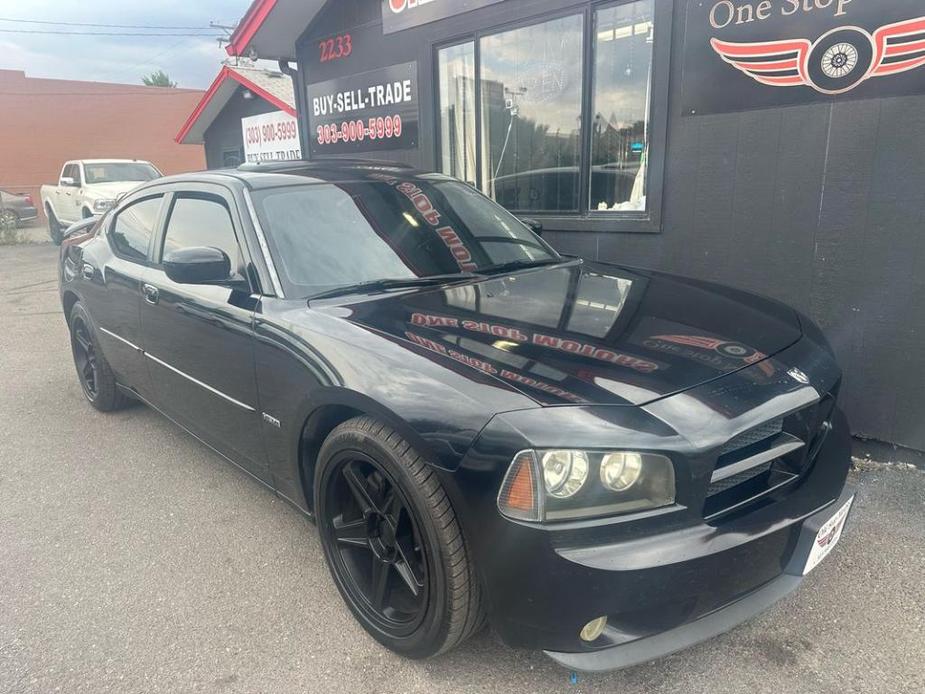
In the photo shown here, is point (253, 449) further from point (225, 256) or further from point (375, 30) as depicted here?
point (375, 30)

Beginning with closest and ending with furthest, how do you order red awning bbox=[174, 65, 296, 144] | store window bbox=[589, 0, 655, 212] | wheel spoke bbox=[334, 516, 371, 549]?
wheel spoke bbox=[334, 516, 371, 549] < store window bbox=[589, 0, 655, 212] < red awning bbox=[174, 65, 296, 144]

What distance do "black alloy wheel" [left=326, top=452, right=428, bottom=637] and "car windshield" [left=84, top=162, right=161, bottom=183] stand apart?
15.7 metres

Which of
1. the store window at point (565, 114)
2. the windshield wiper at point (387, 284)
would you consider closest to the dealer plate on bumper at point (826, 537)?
the windshield wiper at point (387, 284)

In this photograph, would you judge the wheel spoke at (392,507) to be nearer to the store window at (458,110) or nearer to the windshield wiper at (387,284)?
the windshield wiper at (387,284)

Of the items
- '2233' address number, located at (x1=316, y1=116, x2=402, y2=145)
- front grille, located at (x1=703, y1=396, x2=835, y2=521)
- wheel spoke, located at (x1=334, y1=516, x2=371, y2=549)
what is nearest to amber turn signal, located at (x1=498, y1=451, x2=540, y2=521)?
front grille, located at (x1=703, y1=396, x2=835, y2=521)

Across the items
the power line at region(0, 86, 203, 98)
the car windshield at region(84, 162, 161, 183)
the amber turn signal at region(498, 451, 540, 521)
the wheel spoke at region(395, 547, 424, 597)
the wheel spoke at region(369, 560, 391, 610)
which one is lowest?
the wheel spoke at region(369, 560, 391, 610)

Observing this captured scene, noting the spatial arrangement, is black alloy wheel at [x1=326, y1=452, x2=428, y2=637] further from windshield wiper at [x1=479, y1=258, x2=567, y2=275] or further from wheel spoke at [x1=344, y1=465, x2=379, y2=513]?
windshield wiper at [x1=479, y1=258, x2=567, y2=275]

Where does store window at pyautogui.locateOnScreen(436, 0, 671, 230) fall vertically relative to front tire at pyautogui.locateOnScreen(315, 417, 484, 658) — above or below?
above

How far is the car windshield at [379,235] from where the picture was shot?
2.80 m

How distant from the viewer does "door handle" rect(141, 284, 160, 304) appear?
3487mm

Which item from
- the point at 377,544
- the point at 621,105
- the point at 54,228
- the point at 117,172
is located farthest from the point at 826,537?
the point at 54,228

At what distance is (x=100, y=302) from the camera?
4.23 meters

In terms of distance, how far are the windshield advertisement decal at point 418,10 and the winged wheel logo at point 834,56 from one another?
7.99 feet

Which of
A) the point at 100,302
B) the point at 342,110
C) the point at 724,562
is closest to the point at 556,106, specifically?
the point at 342,110
